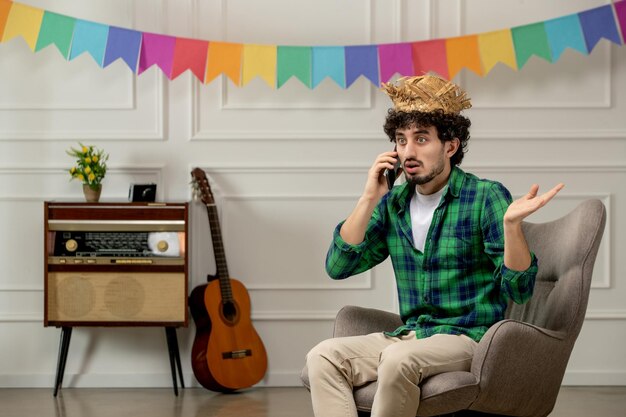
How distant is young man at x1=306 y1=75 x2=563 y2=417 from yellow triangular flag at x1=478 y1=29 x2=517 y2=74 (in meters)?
1.62

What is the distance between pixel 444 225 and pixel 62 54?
233 cm

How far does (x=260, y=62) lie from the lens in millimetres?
4332

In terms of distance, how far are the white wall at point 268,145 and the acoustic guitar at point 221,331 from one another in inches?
6.5

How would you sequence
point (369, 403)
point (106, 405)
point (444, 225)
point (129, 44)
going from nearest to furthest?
point (369, 403) → point (444, 225) → point (106, 405) → point (129, 44)

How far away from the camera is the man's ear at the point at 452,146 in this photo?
8.96ft

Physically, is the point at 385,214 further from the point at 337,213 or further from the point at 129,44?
the point at 129,44

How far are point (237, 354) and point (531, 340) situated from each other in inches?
78.7

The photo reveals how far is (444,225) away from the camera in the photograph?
268cm

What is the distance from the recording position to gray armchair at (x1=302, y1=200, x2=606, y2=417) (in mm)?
2424

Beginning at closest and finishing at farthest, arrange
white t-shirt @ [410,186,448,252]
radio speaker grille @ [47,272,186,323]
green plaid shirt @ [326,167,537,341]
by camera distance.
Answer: green plaid shirt @ [326,167,537,341] < white t-shirt @ [410,186,448,252] < radio speaker grille @ [47,272,186,323]

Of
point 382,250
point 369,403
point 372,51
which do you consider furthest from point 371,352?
point 372,51

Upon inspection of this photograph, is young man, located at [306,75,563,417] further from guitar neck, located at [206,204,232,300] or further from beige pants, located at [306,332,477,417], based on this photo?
guitar neck, located at [206,204,232,300]

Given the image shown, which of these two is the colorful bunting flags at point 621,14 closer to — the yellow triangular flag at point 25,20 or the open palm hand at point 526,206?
the open palm hand at point 526,206

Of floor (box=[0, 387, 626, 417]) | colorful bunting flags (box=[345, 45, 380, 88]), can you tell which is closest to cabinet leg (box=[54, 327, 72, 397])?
floor (box=[0, 387, 626, 417])
